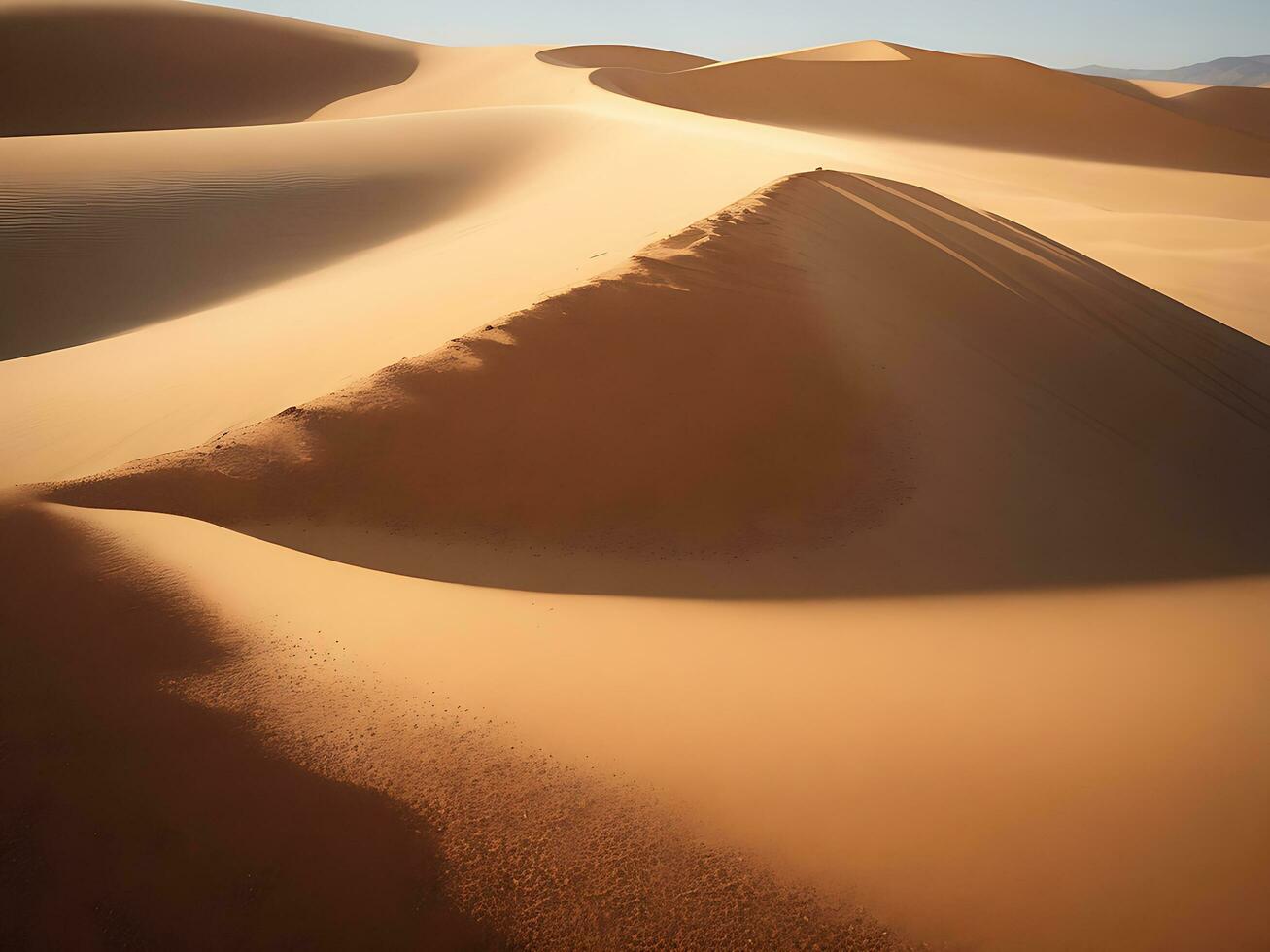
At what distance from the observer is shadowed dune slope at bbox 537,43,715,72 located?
3634 cm

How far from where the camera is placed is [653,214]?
360 inches

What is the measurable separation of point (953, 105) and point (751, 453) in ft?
96.0

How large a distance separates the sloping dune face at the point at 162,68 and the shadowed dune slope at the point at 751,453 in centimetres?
2915

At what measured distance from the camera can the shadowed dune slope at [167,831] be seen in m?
1.97

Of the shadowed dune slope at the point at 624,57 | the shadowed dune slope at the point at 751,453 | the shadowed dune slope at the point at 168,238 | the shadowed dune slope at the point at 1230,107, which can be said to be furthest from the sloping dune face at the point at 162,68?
the shadowed dune slope at the point at 1230,107

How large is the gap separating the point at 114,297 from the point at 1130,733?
11.0m

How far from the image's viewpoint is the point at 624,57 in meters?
39.2

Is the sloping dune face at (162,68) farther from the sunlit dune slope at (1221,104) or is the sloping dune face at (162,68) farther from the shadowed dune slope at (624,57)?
the sunlit dune slope at (1221,104)

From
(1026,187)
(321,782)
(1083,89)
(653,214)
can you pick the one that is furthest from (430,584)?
(1083,89)

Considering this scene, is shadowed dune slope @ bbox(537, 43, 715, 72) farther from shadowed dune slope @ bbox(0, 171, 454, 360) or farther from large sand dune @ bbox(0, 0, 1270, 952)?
large sand dune @ bbox(0, 0, 1270, 952)

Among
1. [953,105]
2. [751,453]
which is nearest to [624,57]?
[953,105]

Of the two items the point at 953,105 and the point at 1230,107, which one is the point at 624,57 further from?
the point at 1230,107

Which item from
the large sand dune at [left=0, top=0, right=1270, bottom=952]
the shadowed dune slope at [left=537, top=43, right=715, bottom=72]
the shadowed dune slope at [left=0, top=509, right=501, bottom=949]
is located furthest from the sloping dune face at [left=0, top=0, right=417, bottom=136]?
the shadowed dune slope at [left=0, top=509, right=501, bottom=949]

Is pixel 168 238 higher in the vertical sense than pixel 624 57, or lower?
lower
